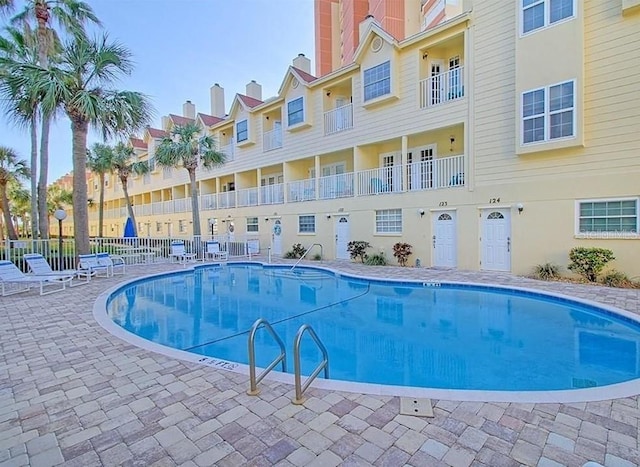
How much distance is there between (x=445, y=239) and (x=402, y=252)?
180 centimetres

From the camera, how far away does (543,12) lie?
10.9 meters

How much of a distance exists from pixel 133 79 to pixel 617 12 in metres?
16.0

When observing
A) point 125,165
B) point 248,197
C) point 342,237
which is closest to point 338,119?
point 342,237

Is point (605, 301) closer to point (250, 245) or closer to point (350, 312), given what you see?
point (350, 312)

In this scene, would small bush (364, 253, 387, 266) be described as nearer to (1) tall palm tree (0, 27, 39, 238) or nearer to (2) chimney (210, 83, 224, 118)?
(1) tall palm tree (0, 27, 39, 238)

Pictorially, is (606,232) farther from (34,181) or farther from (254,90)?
(34,181)

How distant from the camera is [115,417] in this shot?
10.8ft

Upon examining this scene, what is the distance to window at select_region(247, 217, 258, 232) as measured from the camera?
2216 cm

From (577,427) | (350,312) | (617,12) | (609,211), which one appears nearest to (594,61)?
(617,12)

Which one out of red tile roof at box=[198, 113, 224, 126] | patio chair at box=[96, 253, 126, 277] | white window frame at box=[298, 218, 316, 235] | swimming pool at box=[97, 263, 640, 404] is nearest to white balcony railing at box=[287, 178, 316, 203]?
white window frame at box=[298, 218, 316, 235]

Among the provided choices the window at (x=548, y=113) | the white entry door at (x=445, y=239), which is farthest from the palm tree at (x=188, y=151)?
the window at (x=548, y=113)

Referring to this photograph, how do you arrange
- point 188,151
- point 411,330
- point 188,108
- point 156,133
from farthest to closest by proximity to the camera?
point 156,133
point 188,108
point 188,151
point 411,330

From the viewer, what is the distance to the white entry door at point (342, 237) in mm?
16938

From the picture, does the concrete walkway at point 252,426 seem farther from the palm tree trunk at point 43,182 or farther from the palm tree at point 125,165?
the palm tree at point 125,165
